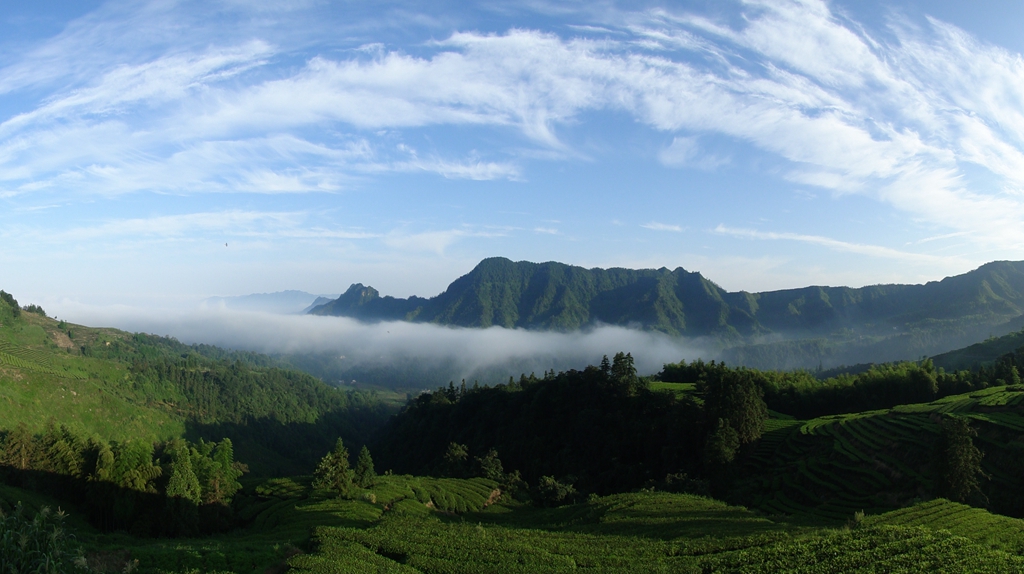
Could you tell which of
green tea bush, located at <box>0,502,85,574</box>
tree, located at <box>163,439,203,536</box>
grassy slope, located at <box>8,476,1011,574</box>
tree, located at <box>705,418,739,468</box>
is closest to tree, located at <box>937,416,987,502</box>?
grassy slope, located at <box>8,476,1011,574</box>

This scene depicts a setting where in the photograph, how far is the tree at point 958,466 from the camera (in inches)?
1634

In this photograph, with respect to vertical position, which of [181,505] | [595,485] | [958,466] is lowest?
[595,485]

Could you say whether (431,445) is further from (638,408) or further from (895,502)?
(895,502)

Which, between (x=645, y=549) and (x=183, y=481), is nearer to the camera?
(x=645, y=549)

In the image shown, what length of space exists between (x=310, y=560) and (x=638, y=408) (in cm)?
6924

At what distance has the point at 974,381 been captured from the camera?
80562mm

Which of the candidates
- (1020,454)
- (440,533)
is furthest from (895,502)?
(440,533)

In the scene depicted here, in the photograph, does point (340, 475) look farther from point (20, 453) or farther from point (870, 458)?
point (870, 458)

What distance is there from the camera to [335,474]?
5291 centimetres

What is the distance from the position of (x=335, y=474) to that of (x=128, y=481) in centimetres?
1749

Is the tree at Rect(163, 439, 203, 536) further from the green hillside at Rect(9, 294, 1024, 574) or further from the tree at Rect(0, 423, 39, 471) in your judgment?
the tree at Rect(0, 423, 39, 471)

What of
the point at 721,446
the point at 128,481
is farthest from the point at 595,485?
the point at 128,481

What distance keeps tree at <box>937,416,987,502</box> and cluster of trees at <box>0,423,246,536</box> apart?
62076mm

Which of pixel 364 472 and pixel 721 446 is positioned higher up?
pixel 721 446
